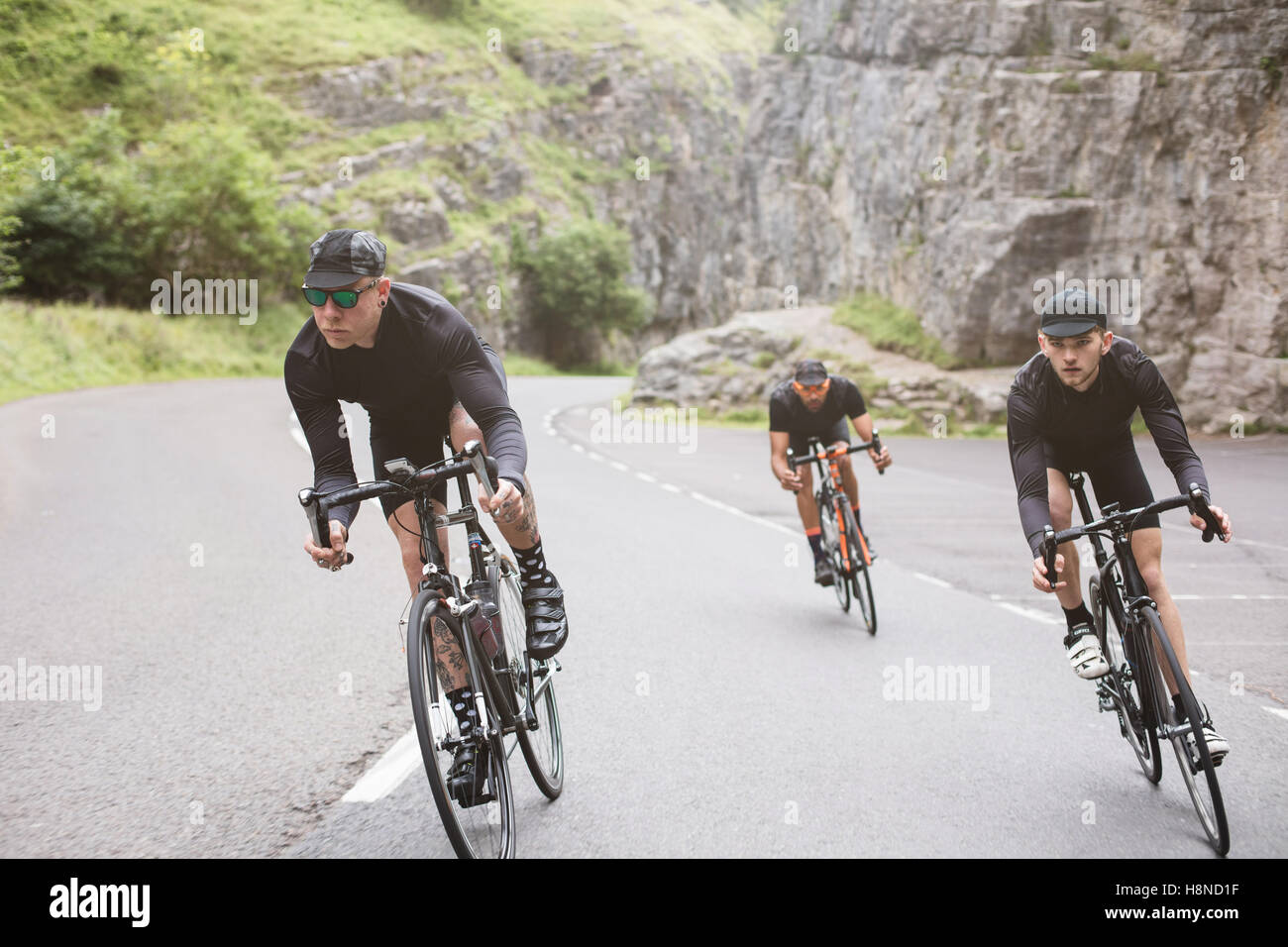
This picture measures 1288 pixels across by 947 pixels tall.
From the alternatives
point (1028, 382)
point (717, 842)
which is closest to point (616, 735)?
point (717, 842)

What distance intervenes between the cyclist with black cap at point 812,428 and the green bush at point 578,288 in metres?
60.3

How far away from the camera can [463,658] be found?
3.62 m

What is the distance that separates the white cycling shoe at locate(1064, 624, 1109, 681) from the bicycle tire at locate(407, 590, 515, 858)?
238 centimetres

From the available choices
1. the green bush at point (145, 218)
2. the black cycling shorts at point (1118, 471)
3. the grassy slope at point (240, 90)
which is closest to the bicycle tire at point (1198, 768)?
the black cycling shorts at point (1118, 471)

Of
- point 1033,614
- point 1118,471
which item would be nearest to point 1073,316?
point 1118,471

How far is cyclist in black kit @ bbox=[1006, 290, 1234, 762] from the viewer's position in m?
4.22

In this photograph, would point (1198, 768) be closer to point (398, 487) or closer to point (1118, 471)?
point (1118, 471)

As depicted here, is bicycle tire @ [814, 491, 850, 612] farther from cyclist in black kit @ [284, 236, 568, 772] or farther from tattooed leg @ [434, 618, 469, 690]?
tattooed leg @ [434, 618, 469, 690]

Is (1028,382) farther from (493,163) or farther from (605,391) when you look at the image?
(493,163)

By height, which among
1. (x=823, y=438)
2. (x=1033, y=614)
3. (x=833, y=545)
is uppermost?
(x=823, y=438)

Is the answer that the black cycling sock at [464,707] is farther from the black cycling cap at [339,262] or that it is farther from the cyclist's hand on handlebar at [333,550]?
the black cycling cap at [339,262]

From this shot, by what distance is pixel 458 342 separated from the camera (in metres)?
3.87

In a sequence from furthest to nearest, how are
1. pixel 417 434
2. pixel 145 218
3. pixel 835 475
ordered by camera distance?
pixel 145 218, pixel 835 475, pixel 417 434

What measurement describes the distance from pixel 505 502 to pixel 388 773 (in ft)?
5.67
